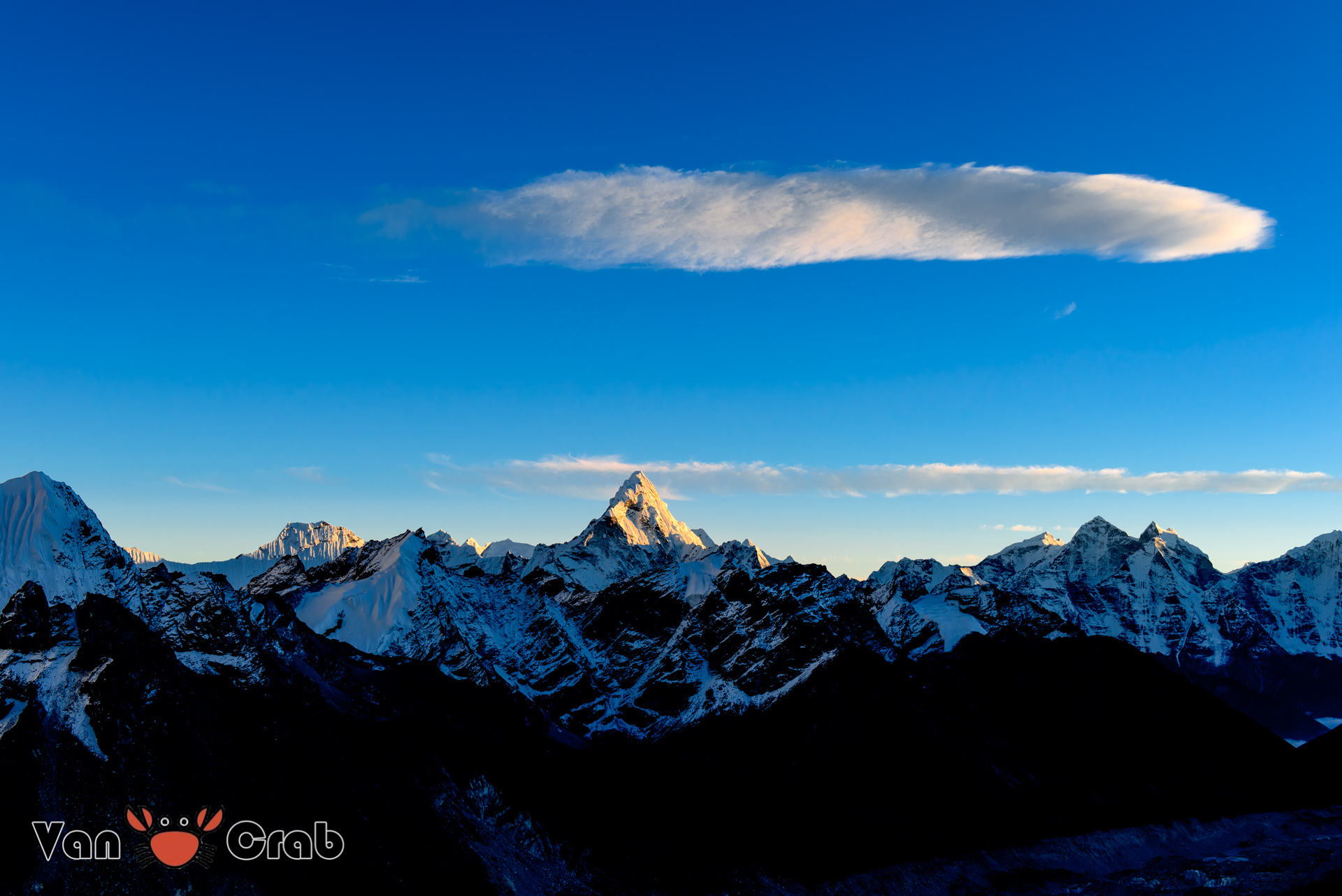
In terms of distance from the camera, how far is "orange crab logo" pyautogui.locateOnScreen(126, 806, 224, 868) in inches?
5546

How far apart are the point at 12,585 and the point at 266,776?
6337cm

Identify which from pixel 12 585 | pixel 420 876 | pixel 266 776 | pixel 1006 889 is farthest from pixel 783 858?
pixel 12 585

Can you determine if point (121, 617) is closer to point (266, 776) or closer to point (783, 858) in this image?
point (266, 776)

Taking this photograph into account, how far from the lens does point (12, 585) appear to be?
17662cm

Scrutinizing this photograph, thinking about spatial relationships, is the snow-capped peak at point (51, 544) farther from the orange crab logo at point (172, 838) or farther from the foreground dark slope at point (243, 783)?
the orange crab logo at point (172, 838)

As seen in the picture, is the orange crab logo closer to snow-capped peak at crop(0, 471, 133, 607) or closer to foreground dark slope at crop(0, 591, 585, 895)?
foreground dark slope at crop(0, 591, 585, 895)

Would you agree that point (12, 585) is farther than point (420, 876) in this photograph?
Yes

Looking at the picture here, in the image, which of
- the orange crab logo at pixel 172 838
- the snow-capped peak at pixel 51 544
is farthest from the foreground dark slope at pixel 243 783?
the snow-capped peak at pixel 51 544

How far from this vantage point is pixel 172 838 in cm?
14525

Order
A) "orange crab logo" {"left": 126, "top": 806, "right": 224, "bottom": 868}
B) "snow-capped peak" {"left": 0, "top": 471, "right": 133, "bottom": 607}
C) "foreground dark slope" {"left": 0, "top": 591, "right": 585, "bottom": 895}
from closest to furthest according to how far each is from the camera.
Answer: "foreground dark slope" {"left": 0, "top": 591, "right": 585, "bottom": 895}
"orange crab logo" {"left": 126, "top": 806, "right": 224, "bottom": 868}
"snow-capped peak" {"left": 0, "top": 471, "right": 133, "bottom": 607}

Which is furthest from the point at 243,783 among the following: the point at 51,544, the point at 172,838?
the point at 51,544

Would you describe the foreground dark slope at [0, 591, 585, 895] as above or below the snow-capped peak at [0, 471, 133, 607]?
below

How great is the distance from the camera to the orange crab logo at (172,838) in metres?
141

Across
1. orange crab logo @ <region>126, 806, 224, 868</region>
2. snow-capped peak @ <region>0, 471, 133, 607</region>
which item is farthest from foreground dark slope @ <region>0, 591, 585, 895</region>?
snow-capped peak @ <region>0, 471, 133, 607</region>
